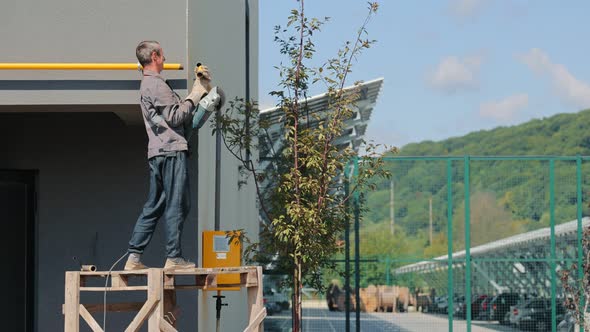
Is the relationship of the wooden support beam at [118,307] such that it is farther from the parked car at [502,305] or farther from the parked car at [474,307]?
the parked car at [502,305]

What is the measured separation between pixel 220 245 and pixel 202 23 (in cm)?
214

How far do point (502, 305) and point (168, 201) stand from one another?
11807mm

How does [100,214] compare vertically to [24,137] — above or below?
below

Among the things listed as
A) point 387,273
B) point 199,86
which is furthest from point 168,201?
point 387,273

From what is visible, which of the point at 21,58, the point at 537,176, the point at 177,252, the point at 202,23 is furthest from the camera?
the point at 537,176

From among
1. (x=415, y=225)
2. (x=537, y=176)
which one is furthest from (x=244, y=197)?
(x=415, y=225)

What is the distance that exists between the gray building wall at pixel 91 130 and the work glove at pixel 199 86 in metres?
0.36

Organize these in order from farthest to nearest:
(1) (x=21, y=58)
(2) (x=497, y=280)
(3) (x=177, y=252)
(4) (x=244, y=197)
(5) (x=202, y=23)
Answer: (2) (x=497, y=280) → (4) (x=244, y=197) → (5) (x=202, y=23) → (1) (x=21, y=58) → (3) (x=177, y=252)

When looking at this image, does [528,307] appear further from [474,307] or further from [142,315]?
[142,315]

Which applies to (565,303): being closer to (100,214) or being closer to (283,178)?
(283,178)

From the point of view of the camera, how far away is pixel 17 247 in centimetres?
1148

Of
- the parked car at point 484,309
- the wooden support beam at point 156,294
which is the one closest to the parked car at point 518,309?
the parked car at point 484,309

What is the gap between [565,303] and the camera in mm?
16828

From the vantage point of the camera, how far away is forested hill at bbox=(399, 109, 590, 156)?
10231cm
